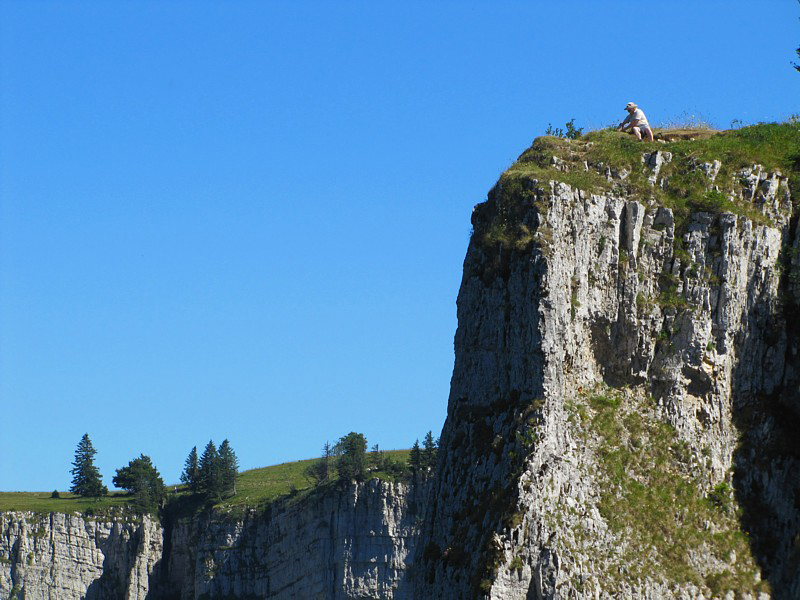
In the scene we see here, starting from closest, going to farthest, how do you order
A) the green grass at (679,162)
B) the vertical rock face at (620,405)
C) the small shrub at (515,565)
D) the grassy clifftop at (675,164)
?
the small shrub at (515,565)
the vertical rock face at (620,405)
the green grass at (679,162)
the grassy clifftop at (675,164)

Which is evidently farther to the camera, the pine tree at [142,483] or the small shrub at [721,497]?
the pine tree at [142,483]

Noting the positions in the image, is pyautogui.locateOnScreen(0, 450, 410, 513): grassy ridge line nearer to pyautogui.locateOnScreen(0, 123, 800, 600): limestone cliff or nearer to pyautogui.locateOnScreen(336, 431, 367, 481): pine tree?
pyautogui.locateOnScreen(336, 431, 367, 481): pine tree

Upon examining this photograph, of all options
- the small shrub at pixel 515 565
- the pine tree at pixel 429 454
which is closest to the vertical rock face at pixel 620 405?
the small shrub at pixel 515 565

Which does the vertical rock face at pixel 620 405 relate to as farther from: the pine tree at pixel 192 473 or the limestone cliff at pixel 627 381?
the pine tree at pixel 192 473

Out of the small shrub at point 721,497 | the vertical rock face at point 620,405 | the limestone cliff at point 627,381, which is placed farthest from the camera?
the small shrub at point 721,497

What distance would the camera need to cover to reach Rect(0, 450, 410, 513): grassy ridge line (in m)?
162

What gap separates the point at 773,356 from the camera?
6681cm

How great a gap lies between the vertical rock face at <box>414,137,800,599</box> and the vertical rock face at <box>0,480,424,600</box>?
7949 cm

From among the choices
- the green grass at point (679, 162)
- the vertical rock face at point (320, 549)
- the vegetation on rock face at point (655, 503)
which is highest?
the green grass at point (679, 162)

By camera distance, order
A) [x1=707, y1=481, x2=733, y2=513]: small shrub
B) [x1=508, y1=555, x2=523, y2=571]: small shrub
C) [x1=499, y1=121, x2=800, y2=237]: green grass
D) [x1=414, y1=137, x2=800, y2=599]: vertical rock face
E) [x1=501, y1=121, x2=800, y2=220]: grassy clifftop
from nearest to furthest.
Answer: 1. [x1=508, y1=555, x2=523, y2=571]: small shrub
2. [x1=414, y1=137, x2=800, y2=599]: vertical rock face
3. [x1=707, y1=481, x2=733, y2=513]: small shrub
4. [x1=499, y1=121, x2=800, y2=237]: green grass
5. [x1=501, y1=121, x2=800, y2=220]: grassy clifftop

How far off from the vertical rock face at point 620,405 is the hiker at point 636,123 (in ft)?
10.3

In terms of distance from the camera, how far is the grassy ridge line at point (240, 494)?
16151 centimetres

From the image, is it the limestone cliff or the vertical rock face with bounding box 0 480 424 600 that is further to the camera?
the vertical rock face with bounding box 0 480 424 600

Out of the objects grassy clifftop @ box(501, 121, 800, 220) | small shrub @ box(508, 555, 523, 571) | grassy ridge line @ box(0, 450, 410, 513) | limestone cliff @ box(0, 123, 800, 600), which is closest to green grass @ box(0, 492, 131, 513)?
grassy ridge line @ box(0, 450, 410, 513)
